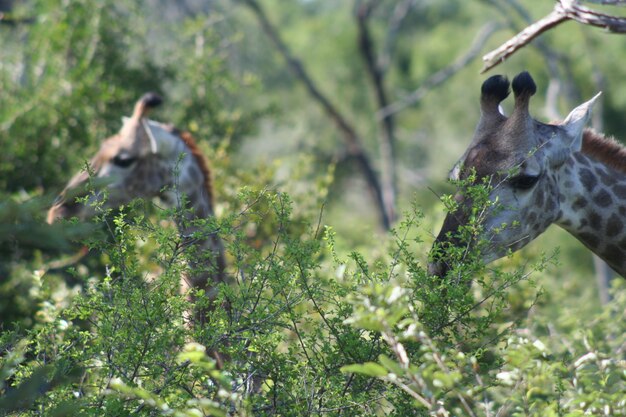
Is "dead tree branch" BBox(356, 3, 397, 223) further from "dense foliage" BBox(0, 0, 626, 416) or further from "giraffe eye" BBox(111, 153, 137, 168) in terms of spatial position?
"giraffe eye" BBox(111, 153, 137, 168)

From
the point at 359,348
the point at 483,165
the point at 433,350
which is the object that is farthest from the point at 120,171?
the point at 433,350

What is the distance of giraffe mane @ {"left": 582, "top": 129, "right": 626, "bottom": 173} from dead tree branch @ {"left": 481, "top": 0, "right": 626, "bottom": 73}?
0.56 metres

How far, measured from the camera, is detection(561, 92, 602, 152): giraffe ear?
4363 millimetres

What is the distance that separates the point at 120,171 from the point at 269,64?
53.7 ft

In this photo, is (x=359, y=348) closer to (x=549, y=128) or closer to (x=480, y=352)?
(x=480, y=352)

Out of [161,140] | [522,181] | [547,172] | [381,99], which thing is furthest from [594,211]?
[381,99]

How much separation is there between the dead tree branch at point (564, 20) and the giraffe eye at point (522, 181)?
63 cm

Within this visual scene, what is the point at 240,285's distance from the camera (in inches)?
132

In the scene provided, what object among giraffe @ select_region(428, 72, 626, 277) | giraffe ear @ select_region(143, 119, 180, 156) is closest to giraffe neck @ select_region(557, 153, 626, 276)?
giraffe @ select_region(428, 72, 626, 277)

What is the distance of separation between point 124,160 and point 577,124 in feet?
9.76

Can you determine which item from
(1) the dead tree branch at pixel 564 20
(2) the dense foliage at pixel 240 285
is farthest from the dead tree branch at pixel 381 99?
(1) the dead tree branch at pixel 564 20

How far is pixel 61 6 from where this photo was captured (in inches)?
366

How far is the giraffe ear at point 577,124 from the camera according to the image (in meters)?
4.36

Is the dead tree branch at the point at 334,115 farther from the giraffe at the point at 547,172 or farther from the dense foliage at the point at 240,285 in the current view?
the giraffe at the point at 547,172
